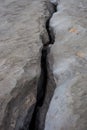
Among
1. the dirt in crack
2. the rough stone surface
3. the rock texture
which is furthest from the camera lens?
the dirt in crack

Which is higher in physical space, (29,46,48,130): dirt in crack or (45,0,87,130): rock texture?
(45,0,87,130): rock texture

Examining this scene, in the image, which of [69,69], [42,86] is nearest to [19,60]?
[42,86]

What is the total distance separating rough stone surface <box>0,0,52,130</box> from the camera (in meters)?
1.43

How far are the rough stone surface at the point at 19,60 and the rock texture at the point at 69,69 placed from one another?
13 cm

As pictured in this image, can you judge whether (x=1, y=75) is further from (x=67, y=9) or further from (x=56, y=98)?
(x=67, y=9)

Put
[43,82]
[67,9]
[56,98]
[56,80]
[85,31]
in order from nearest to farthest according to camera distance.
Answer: [56,98] → [56,80] → [43,82] → [85,31] → [67,9]

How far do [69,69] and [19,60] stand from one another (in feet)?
1.07

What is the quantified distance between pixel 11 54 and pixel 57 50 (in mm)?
308

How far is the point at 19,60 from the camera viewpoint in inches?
66.6

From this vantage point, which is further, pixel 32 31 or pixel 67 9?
pixel 67 9

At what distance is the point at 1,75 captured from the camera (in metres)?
1.57

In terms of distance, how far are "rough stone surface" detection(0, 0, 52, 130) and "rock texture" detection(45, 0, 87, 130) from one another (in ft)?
0.42

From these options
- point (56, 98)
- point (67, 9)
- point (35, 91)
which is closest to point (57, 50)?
point (35, 91)

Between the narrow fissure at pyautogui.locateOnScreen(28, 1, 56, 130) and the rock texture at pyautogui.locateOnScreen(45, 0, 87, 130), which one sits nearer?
the rock texture at pyautogui.locateOnScreen(45, 0, 87, 130)
